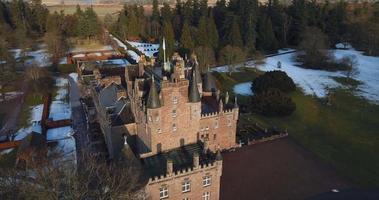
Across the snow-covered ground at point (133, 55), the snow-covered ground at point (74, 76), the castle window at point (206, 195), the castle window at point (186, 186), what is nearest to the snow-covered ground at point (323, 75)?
the snow-covered ground at point (133, 55)

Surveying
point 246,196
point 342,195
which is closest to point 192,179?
point 246,196

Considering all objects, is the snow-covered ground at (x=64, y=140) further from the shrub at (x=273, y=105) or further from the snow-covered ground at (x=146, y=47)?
the snow-covered ground at (x=146, y=47)

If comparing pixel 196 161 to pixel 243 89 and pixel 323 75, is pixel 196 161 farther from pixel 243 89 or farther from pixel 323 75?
pixel 323 75

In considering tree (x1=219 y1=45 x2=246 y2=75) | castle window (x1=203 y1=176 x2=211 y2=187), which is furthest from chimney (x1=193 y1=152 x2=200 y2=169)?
tree (x1=219 y1=45 x2=246 y2=75)

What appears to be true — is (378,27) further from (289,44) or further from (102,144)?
(102,144)

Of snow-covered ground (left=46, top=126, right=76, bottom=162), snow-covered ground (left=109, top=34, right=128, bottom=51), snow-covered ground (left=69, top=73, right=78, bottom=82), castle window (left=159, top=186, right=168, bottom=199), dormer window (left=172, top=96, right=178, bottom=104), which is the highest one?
snow-covered ground (left=109, top=34, right=128, bottom=51)

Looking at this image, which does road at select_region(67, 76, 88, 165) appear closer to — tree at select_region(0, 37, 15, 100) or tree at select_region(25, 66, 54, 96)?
tree at select_region(25, 66, 54, 96)
